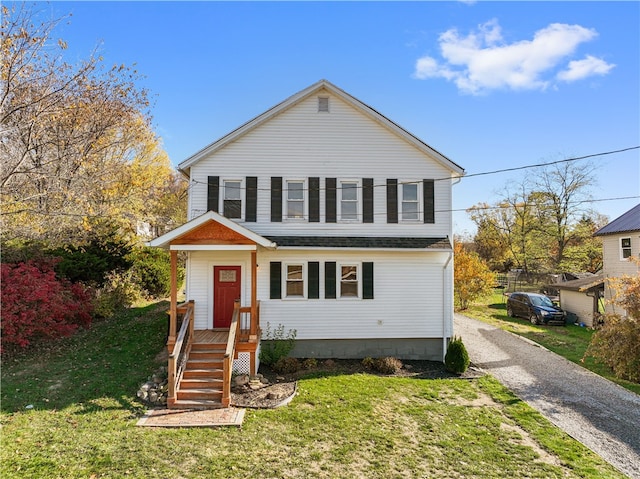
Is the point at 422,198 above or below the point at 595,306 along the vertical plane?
above

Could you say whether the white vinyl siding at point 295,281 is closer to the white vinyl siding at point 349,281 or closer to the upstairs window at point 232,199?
the white vinyl siding at point 349,281

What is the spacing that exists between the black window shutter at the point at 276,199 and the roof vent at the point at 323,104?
2.96 metres

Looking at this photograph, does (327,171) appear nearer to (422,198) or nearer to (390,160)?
(390,160)

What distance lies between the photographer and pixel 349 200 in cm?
1359

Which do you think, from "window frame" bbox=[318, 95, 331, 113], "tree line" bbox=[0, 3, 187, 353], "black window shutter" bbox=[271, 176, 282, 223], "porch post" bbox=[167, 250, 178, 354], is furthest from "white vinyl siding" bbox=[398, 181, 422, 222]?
"tree line" bbox=[0, 3, 187, 353]

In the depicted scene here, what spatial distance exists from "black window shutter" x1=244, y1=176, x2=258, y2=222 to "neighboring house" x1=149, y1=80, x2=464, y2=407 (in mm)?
37

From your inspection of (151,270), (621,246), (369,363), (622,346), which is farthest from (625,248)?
(151,270)

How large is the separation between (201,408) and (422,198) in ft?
32.1

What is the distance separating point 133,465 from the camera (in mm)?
6359

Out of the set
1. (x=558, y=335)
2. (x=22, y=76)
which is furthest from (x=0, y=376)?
(x=558, y=335)

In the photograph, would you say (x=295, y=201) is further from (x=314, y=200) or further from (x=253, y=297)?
(x=253, y=297)

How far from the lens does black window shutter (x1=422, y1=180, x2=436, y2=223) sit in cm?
1362

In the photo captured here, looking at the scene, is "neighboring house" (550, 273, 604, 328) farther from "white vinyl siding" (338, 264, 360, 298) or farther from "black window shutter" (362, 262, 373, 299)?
"white vinyl siding" (338, 264, 360, 298)

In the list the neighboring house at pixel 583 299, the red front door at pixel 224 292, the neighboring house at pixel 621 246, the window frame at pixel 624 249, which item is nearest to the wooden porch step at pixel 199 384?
the red front door at pixel 224 292
